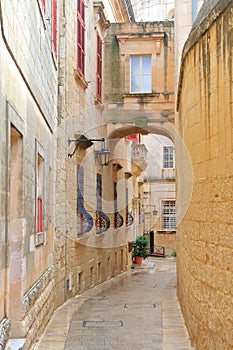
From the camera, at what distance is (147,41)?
18.0 metres

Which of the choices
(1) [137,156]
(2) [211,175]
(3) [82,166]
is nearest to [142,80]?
(3) [82,166]


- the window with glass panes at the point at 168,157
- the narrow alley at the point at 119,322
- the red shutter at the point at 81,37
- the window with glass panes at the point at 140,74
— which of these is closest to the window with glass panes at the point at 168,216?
the window with glass panes at the point at 168,157

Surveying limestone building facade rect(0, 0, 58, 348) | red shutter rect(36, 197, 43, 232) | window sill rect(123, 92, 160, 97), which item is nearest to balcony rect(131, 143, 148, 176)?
window sill rect(123, 92, 160, 97)

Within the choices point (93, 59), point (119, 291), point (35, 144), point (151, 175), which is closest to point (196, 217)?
point (35, 144)

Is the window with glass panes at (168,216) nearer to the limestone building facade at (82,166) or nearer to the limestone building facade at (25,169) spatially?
the limestone building facade at (82,166)

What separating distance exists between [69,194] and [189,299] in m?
5.00

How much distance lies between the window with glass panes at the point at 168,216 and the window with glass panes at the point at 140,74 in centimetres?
1540

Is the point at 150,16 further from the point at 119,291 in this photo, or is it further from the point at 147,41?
the point at 119,291

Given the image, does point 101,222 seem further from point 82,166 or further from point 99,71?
point 99,71

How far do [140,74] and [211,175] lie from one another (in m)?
12.2

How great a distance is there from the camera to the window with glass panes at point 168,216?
32.4 meters

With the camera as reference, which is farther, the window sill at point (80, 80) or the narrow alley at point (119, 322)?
the window sill at point (80, 80)

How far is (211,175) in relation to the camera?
6.30 m

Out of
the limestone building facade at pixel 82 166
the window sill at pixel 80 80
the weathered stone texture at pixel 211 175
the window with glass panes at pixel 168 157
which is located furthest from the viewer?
the window with glass panes at pixel 168 157
